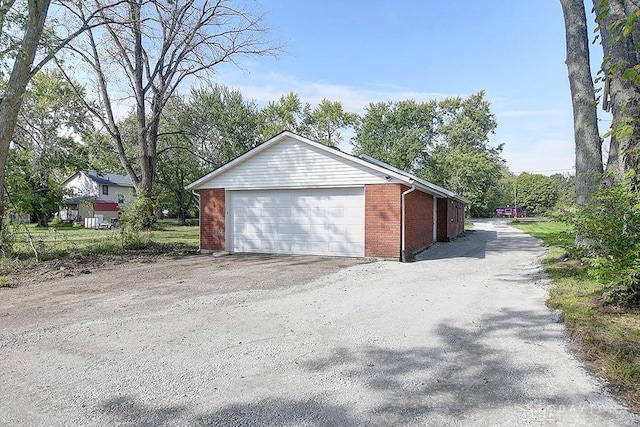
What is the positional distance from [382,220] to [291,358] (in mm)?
7982

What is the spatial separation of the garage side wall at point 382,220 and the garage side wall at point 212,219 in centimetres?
536

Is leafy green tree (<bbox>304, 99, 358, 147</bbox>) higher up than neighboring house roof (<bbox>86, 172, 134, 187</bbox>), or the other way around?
leafy green tree (<bbox>304, 99, 358, 147</bbox>)

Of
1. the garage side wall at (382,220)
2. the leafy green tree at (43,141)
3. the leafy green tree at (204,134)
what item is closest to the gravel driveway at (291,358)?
the garage side wall at (382,220)

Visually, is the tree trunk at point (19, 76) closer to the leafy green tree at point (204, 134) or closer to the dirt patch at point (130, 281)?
the dirt patch at point (130, 281)

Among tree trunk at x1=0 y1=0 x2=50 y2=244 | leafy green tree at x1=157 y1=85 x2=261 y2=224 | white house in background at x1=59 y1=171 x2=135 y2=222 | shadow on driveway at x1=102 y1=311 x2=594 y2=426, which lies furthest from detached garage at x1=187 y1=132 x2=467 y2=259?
white house in background at x1=59 y1=171 x2=135 y2=222

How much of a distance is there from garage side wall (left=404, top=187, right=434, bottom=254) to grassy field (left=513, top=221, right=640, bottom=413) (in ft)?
16.7

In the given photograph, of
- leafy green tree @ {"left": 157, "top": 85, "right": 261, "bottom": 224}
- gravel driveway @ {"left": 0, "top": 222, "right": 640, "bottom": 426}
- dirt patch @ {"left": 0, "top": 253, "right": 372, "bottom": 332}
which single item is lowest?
dirt patch @ {"left": 0, "top": 253, "right": 372, "bottom": 332}

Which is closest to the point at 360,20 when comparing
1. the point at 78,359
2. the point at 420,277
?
the point at 420,277

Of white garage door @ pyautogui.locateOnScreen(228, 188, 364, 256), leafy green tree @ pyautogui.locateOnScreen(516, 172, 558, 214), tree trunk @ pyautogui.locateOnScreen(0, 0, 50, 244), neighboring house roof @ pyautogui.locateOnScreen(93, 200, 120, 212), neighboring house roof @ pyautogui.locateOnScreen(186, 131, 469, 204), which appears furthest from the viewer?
leafy green tree @ pyautogui.locateOnScreen(516, 172, 558, 214)

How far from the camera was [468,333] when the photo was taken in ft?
15.5

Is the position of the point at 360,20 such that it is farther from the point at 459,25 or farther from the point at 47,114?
the point at 47,114

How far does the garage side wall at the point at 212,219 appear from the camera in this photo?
13727 mm

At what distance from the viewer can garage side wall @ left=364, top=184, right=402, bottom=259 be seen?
11.4 m

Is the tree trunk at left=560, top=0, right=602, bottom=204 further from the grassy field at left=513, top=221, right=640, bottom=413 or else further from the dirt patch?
the dirt patch
